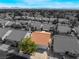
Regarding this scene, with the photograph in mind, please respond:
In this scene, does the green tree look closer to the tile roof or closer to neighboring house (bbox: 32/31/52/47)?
neighboring house (bbox: 32/31/52/47)

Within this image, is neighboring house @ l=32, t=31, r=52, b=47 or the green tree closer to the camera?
the green tree

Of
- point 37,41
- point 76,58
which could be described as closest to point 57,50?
point 76,58

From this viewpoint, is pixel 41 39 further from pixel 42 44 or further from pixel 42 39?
pixel 42 44

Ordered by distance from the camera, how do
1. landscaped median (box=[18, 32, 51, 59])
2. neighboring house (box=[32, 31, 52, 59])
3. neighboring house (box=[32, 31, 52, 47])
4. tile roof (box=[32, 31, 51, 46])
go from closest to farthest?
landscaped median (box=[18, 32, 51, 59]) < neighboring house (box=[32, 31, 52, 59]) < neighboring house (box=[32, 31, 52, 47]) < tile roof (box=[32, 31, 51, 46])

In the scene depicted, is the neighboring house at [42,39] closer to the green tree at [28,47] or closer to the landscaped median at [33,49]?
the landscaped median at [33,49]

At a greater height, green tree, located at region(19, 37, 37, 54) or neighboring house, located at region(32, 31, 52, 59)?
green tree, located at region(19, 37, 37, 54)

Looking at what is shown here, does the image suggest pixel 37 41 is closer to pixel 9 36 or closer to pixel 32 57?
pixel 9 36

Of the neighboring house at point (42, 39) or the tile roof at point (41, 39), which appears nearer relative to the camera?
the neighboring house at point (42, 39)

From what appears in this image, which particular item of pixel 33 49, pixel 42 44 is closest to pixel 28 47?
pixel 33 49

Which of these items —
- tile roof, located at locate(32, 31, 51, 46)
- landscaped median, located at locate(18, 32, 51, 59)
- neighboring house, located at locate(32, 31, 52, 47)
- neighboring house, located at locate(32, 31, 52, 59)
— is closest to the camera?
landscaped median, located at locate(18, 32, 51, 59)

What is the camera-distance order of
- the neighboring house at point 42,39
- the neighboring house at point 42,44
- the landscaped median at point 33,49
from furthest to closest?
the neighboring house at point 42,39 < the neighboring house at point 42,44 < the landscaped median at point 33,49

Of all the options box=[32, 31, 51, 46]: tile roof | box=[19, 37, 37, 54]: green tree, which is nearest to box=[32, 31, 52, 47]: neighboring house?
box=[32, 31, 51, 46]: tile roof

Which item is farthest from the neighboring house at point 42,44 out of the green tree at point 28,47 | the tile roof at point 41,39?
the green tree at point 28,47
